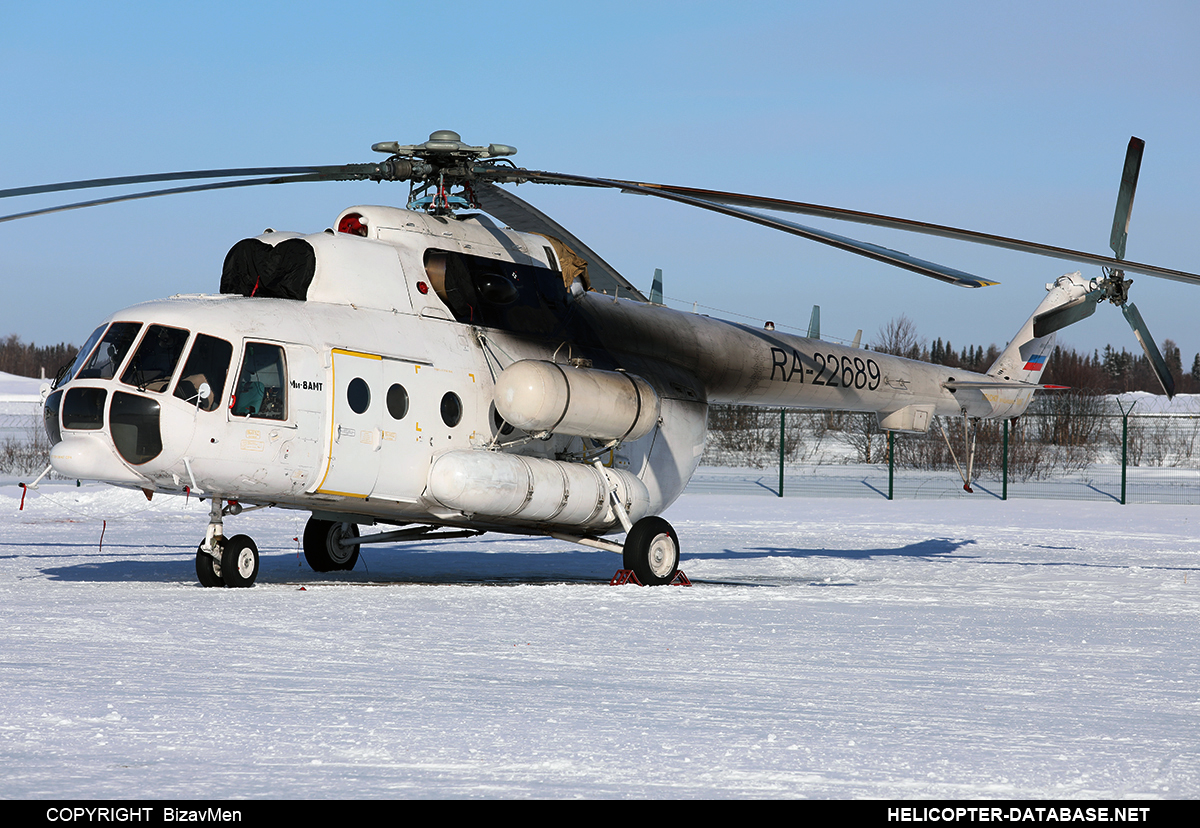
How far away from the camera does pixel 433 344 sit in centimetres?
1160

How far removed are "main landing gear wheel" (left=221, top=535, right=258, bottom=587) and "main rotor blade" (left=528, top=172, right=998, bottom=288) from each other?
14.9ft

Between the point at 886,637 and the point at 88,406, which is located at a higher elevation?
the point at 88,406

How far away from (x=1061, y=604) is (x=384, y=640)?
6.87 metres

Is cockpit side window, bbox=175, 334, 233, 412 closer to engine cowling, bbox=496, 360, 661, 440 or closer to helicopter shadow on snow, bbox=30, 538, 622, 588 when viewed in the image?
helicopter shadow on snow, bbox=30, 538, 622, 588

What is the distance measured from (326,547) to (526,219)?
177 inches

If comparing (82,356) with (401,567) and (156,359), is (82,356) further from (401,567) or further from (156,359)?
(401,567)

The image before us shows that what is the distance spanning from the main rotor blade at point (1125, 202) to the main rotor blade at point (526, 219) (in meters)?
6.21

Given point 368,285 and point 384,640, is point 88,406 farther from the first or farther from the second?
A: point 384,640

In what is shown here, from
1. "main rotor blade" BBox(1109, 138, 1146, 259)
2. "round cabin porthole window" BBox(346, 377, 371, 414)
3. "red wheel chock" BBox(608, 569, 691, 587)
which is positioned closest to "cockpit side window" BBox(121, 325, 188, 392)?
"round cabin porthole window" BBox(346, 377, 371, 414)

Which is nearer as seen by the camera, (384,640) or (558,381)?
(384,640)

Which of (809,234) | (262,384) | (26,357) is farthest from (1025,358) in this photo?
(26,357)

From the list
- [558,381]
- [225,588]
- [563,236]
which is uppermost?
[563,236]

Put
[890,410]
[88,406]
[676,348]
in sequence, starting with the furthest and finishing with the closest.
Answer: [890,410] → [676,348] → [88,406]
